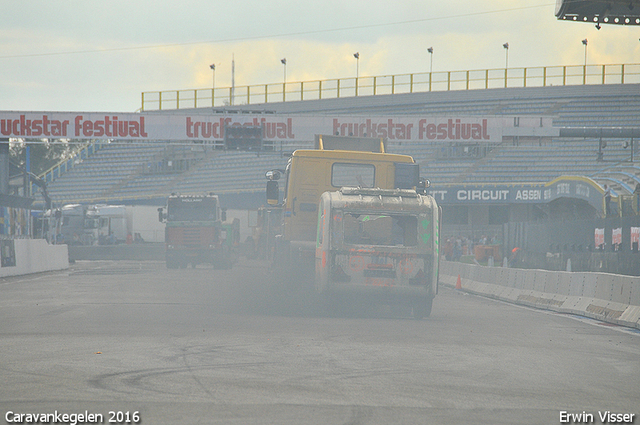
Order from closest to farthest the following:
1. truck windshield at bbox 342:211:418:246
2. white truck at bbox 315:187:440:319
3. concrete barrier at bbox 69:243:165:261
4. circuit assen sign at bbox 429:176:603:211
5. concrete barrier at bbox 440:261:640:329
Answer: concrete barrier at bbox 440:261:640:329 < white truck at bbox 315:187:440:319 < truck windshield at bbox 342:211:418:246 < circuit assen sign at bbox 429:176:603:211 < concrete barrier at bbox 69:243:165:261

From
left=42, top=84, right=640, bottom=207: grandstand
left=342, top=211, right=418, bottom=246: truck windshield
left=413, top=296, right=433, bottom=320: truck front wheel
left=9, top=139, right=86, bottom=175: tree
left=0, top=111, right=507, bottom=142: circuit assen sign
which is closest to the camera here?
left=413, top=296, right=433, bottom=320: truck front wheel

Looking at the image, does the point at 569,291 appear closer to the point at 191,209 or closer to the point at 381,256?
the point at 381,256

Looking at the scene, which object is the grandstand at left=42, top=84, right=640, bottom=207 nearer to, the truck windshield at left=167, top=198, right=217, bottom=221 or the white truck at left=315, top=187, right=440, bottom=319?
the truck windshield at left=167, top=198, right=217, bottom=221

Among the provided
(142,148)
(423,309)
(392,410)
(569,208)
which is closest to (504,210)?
(569,208)

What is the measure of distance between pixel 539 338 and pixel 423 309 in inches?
138

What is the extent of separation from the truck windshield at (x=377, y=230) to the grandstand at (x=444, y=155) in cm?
2895

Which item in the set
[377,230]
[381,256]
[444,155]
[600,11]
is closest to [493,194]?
[444,155]

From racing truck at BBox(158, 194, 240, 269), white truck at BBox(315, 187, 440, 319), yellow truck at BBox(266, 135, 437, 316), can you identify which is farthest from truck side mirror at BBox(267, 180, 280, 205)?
racing truck at BBox(158, 194, 240, 269)

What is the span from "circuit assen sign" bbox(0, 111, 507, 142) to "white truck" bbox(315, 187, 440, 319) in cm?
1989

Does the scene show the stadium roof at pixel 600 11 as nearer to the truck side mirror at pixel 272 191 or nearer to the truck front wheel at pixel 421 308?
the truck side mirror at pixel 272 191

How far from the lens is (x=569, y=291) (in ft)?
58.1

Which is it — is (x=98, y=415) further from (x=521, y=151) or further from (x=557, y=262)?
(x=521, y=151)

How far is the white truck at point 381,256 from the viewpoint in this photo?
49.6 ft

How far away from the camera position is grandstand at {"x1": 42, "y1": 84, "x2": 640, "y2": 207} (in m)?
51.7
